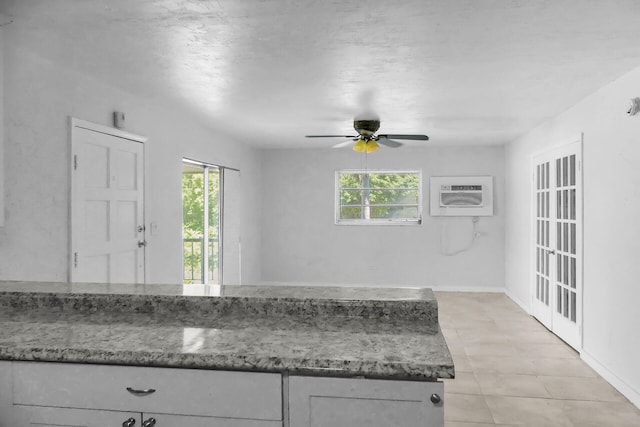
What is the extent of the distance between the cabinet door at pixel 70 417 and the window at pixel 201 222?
3.95 m

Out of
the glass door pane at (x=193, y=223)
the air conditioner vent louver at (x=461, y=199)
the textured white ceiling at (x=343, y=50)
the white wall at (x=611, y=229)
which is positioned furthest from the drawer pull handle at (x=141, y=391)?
the air conditioner vent louver at (x=461, y=199)

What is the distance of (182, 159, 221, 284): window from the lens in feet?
18.9

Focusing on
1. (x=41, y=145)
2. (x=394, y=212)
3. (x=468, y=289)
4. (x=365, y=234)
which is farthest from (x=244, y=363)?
(x=468, y=289)

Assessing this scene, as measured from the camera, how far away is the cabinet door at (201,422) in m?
1.47

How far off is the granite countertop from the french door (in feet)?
10.0

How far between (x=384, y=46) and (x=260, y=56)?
76cm

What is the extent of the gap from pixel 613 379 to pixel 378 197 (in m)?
4.63

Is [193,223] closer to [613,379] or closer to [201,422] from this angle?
[613,379]

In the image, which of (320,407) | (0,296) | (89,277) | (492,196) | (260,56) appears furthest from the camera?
(492,196)

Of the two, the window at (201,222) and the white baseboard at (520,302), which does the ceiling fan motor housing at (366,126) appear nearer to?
the window at (201,222)

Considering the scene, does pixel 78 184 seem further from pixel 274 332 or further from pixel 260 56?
pixel 274 332

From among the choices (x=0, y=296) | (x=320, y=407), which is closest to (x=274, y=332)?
(x=320, y=407)

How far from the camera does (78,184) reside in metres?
3.53

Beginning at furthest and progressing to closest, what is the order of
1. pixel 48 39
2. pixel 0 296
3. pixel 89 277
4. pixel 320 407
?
pixel 89 277 → pixel 48 39 → pixel 0 296 → pixel 320 407
